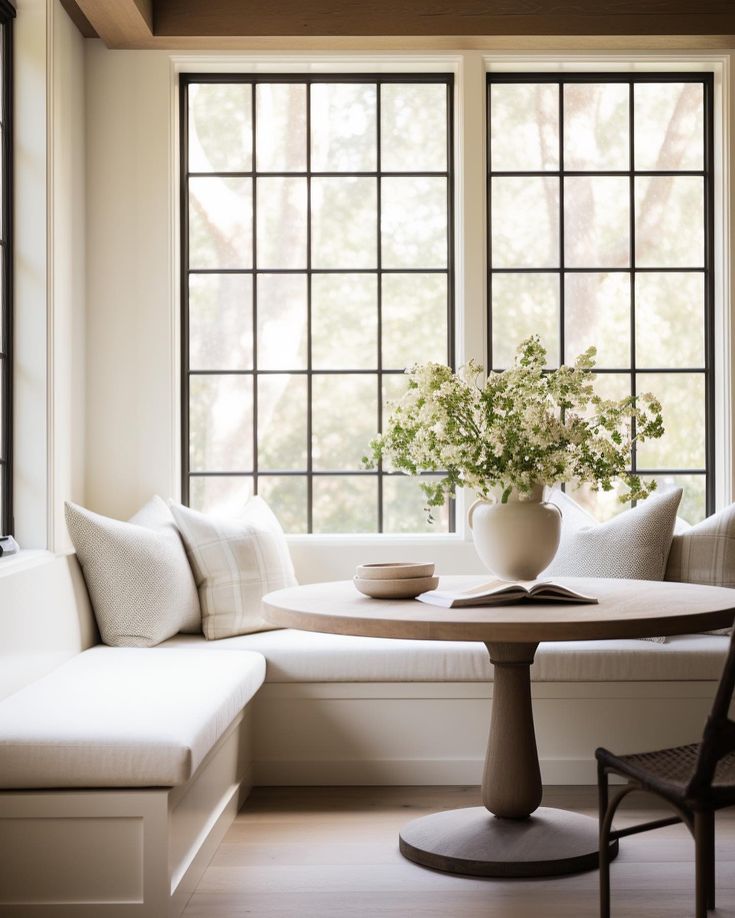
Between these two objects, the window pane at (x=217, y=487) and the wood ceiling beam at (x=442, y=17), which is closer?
the wood ceiling beam at (x=442, y=17)

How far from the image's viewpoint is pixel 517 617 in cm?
228

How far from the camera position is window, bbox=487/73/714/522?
4.43m

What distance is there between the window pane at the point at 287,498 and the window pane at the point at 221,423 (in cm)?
12

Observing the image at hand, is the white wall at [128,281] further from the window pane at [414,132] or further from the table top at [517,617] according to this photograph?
the table top at [517,617]

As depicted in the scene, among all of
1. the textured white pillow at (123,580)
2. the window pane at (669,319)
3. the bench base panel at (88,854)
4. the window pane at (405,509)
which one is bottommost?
the bench base panel at (88,854)

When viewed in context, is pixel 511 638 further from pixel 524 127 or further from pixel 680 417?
pixel 524 127

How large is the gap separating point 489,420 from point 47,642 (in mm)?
1576

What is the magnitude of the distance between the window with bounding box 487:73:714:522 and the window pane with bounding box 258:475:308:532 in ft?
3.64

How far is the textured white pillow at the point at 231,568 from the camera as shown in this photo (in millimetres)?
3770

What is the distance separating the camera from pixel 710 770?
6.41 ft

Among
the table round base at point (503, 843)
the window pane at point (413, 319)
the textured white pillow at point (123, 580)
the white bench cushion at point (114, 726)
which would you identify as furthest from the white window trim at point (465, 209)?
the table round base at point (503, 843)

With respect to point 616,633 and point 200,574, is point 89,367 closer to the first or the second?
point 200,574

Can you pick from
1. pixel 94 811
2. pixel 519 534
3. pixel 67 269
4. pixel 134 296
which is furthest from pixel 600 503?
pixel 94 811

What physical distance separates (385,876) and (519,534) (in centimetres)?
99
